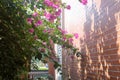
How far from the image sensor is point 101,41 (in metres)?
4.68

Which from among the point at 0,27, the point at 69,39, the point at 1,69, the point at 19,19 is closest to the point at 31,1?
the point at 19,19

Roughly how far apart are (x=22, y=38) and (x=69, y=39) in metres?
3.26

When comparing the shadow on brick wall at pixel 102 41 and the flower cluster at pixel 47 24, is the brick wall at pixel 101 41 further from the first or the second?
the flower cluster at pixel 47 24

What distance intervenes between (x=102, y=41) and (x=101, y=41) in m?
0.06

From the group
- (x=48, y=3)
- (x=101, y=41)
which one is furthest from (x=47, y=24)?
(x=101, y=41)

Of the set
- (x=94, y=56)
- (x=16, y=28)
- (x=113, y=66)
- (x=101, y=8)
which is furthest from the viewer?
(x=94, y=56)

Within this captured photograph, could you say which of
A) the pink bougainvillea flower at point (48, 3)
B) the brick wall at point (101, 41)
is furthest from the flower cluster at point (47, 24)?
the brick wall at point (101, 41)

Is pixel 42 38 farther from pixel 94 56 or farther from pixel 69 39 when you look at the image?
pixel 69 39

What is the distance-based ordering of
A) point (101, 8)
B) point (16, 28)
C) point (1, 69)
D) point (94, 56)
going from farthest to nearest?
point (94, 56) < point (101, 8) < point (16, 28) < point (1, 69)

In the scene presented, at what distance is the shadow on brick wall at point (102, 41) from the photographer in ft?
12.9

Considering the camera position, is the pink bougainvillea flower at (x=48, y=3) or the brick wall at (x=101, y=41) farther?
the pink bougainvillea flower at (x=48, y=3)

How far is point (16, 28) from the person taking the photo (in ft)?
11.3

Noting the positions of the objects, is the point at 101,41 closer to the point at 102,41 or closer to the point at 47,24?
the point at 102,41

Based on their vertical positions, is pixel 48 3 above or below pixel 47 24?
above
